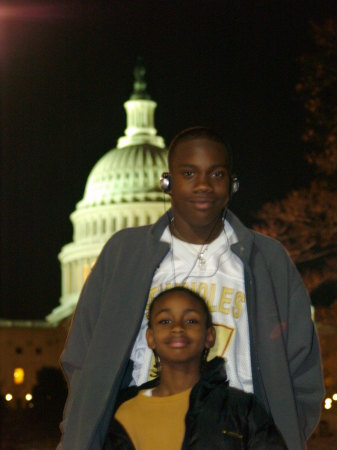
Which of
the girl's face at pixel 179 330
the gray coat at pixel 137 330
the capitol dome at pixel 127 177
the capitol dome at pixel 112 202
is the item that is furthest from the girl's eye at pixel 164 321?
the capitol dome at pixel 127 177

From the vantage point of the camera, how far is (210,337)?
5.55m

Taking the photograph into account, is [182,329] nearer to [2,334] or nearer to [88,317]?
[88,317]

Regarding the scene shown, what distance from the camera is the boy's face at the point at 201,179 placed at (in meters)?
5.87

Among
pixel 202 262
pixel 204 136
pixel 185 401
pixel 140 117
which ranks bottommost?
pixel 185 401

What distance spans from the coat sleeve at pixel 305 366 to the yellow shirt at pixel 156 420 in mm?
508

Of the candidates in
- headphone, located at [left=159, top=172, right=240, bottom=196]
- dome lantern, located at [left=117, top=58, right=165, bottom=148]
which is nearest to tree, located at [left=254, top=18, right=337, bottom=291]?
headphone, located at [left=159, top=172, right=240, bottom=196]

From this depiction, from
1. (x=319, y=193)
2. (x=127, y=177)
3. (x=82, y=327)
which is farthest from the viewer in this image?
(x=127, y=177)

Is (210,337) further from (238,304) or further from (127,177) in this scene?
(127,177)

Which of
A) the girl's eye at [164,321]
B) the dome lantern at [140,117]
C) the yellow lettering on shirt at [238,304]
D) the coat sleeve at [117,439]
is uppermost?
the dome lantern at [140,117]

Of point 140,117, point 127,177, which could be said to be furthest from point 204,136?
point 140,117

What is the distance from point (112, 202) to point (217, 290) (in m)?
97.2

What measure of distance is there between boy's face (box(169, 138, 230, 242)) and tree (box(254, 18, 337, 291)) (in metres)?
18.9

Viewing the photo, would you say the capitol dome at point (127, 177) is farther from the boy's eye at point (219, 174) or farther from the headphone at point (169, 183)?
the boy's eye at point (219, 174)

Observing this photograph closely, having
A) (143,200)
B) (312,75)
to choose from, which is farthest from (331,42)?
(143,200)
